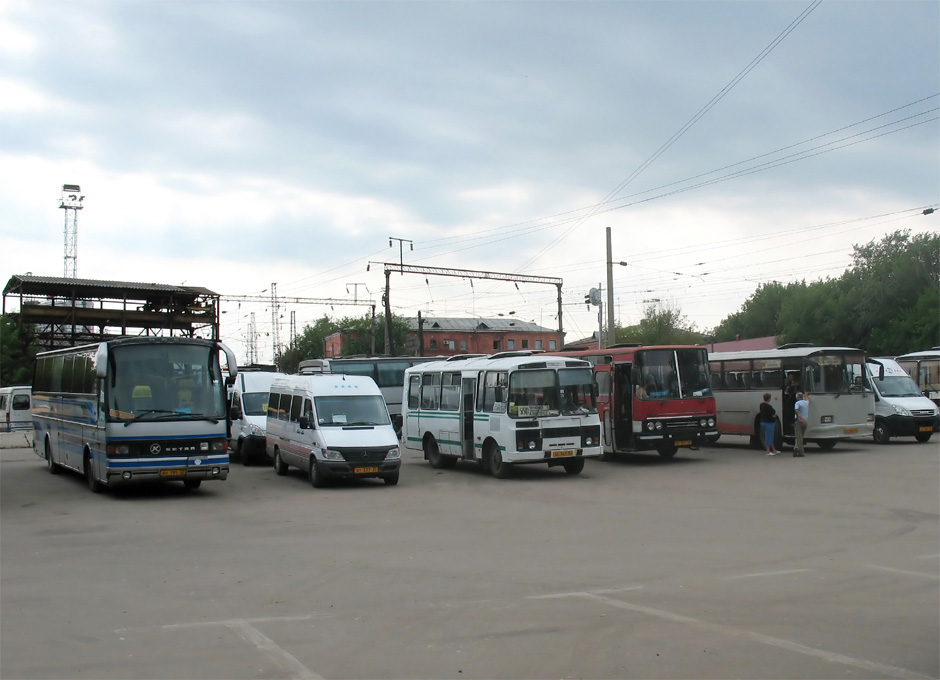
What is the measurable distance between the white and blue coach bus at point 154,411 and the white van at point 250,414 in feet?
23.1

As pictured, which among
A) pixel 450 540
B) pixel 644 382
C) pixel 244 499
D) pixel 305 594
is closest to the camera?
pixel 305 594

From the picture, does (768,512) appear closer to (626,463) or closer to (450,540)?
(450,540)

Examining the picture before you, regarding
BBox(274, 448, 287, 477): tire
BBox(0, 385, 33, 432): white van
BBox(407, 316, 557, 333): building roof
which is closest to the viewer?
BBox(274, 448, 287, 477): tire

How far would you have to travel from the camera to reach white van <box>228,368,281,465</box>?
83.8ft

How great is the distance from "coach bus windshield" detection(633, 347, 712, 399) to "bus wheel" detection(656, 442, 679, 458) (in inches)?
50.7

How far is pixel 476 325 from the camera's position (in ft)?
437

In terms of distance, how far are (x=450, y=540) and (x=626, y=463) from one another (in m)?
13.7

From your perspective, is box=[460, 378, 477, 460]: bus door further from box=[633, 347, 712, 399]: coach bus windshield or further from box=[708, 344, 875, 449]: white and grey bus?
box=[708, 344, 875, 449]: white and grey bus

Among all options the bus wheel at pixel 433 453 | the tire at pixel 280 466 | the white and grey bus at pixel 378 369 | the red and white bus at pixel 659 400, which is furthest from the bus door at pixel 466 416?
the white and grey bus at pixel 378 369

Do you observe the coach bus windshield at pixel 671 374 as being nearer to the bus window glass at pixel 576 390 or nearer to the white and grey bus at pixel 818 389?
the bus window glass at pixel 576 390

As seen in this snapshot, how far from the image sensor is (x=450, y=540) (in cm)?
1202

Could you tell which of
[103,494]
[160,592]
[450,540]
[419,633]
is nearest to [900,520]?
[450,540]

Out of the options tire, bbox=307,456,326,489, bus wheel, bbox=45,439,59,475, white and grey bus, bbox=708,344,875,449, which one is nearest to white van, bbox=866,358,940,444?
white and grey bus, bbox=708,344,875,449

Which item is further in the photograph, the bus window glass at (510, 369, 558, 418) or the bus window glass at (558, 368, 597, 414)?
the bus window glass at (558, 368, 597, 414)
